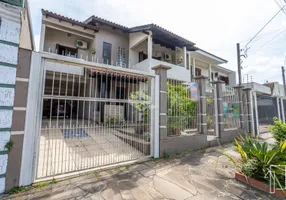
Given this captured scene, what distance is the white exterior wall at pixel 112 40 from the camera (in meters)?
9.27

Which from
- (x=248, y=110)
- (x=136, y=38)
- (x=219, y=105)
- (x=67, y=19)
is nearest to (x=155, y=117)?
(x=219, y=105)

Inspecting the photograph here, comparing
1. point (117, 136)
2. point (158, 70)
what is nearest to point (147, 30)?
point (158, 70)

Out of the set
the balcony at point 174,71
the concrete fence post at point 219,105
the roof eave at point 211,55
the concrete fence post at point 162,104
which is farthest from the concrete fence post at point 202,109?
the roof eave at point 211,55

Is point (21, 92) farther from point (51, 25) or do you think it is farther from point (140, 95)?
point (51, 25)

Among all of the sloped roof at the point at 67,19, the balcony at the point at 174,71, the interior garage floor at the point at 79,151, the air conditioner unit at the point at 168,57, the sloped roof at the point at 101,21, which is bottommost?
the interior garage floor at the point at 79,151

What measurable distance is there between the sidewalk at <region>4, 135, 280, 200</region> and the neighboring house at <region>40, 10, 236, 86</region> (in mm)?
6092

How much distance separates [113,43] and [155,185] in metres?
9.50

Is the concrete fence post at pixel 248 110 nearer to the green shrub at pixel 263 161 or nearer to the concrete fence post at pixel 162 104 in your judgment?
the green shrub at pixel 263 161

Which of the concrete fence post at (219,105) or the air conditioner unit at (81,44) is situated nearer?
the concrete fence post at (219,105)

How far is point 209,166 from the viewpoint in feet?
11.7

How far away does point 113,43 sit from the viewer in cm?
990

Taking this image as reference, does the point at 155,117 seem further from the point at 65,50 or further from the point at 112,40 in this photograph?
the point at 65,50

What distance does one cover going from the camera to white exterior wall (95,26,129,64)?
9.27 meters

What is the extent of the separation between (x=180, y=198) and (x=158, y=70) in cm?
337
